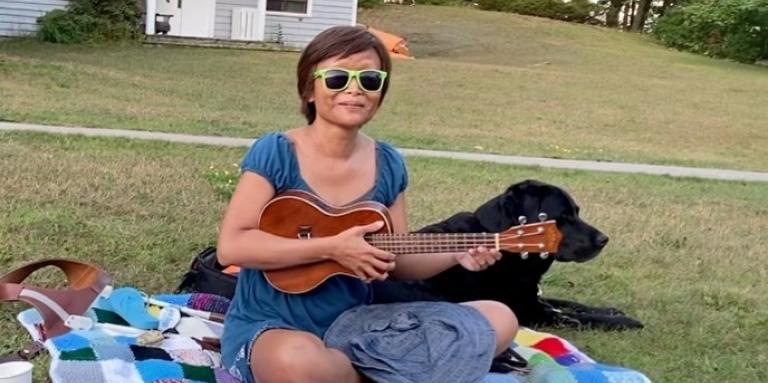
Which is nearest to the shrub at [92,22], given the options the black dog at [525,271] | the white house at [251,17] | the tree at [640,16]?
the white house at [251,17]

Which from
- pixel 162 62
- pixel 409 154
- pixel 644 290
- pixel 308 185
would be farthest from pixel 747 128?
pixel 308 185

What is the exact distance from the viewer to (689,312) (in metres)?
4.95

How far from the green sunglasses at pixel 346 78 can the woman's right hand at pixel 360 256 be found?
454mm

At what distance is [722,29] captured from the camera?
30141 mm

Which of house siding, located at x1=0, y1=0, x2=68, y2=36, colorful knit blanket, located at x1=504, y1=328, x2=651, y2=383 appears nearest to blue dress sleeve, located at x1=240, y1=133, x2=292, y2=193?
colorful knit blanket, located at x1=504, y1=328, x2=651, y2=383

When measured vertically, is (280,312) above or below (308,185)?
below

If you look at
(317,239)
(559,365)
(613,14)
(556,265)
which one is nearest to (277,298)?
(317,239)

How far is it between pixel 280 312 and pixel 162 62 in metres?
14.2

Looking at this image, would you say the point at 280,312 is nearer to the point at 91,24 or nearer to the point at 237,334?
the point at 237,334

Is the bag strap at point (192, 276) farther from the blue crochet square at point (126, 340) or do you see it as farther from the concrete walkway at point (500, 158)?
the concrete walkway at point (500, 158)

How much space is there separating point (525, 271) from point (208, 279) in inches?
57.4

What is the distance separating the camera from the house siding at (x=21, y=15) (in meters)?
18.8

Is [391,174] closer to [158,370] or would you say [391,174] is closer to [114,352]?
[158,370]

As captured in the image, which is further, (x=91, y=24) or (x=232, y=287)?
(x=91, y=24)
